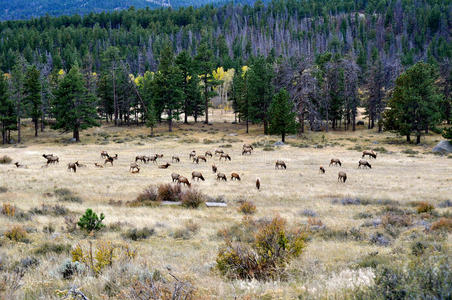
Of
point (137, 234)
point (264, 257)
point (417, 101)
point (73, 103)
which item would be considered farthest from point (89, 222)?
point (417, 101)

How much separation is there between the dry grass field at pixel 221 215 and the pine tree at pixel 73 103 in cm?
953

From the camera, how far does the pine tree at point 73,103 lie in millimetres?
51094

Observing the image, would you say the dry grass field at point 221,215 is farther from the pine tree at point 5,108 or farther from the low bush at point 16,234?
the pine tree at point 5,108

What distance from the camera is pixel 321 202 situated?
18.2 metres

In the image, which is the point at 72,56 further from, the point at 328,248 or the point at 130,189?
the point at 328,248

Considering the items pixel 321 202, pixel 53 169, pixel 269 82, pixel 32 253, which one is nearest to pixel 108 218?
pixel 32 253

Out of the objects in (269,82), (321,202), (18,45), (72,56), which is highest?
(18,45)

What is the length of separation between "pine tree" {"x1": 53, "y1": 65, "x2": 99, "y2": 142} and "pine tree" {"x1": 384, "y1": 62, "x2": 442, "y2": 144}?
45.2 metres

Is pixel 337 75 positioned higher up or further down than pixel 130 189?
higher up

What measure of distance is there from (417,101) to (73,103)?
49.5m

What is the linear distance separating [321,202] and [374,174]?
11.3 meters

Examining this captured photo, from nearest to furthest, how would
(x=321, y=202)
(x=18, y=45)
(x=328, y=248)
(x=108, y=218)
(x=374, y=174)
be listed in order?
(x=328, y=248) → (x=108, y=218) → (x=321, y=202) → (x=374, y=174) → (x=18, y=45)

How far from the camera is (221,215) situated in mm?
15312

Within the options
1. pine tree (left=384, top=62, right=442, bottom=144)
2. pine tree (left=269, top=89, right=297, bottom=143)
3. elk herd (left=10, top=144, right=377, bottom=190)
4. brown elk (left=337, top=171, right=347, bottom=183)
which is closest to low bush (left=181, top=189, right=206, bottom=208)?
elk herd (left=10, top=144, right=377, bottom=190)
